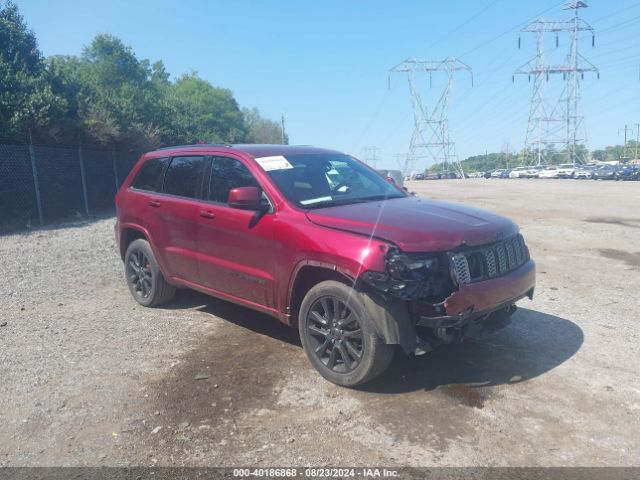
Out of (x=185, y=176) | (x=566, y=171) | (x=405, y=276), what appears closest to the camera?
(x=405, y=276)

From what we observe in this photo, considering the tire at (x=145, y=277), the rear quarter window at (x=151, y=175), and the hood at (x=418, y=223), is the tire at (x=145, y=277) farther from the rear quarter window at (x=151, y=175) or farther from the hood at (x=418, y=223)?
the hood at (x=418, y=223)

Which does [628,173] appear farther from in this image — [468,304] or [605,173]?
[468,304]

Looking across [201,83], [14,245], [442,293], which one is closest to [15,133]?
[14,245]

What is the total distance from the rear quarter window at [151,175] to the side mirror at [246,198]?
1859 mm

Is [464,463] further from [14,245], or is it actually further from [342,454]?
[14,245]

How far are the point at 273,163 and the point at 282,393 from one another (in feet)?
6.85

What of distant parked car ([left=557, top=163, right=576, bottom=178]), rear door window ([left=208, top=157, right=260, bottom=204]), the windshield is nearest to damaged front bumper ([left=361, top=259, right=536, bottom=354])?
the windshield

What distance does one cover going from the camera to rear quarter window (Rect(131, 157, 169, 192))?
241 inches

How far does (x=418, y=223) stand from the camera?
4109 mm

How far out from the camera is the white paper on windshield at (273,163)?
16.3 feet

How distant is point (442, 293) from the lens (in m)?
3.85

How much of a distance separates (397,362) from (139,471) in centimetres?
230

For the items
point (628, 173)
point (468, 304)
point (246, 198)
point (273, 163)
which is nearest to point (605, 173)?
point (628, 173)

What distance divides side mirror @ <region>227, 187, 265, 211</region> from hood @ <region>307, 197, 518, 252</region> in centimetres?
47
